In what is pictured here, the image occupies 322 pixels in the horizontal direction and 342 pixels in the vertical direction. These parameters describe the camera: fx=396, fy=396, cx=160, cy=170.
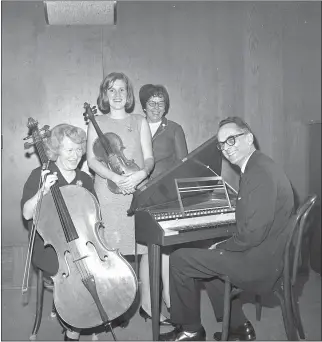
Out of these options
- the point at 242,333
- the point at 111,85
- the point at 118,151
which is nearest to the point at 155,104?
the point at 111,85

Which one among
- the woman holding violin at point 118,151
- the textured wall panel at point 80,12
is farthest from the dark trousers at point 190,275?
the textured wall panel at point 80,12

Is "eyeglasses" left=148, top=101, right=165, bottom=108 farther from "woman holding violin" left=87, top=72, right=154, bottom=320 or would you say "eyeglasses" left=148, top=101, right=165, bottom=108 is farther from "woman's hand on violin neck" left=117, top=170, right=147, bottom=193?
"woman's hand on violin neck" left=117, top=170, right=147, bottom=193

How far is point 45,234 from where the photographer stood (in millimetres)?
2166

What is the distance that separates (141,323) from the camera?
9.00ft

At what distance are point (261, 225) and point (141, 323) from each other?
1235 millimetres

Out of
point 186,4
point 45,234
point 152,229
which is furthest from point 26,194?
point 186,4

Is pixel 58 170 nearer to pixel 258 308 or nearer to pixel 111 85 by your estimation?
pixel 111 85

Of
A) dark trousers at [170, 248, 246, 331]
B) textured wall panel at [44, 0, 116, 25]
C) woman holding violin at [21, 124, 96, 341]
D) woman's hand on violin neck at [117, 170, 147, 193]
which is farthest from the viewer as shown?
textured wall panel at [44, 0, 116, 25]

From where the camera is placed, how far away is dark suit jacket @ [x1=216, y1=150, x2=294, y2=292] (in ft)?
6.73

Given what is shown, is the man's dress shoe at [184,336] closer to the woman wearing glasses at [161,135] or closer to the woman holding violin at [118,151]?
the woman holding violin at [118,151]

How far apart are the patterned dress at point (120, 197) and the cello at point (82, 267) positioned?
0.44 m

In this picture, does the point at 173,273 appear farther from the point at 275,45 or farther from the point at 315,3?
the point at 315,3

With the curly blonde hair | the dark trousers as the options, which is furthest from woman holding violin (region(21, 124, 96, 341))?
the dark trousers

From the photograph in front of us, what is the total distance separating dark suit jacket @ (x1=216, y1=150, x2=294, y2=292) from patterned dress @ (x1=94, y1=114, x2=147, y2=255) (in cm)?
81
